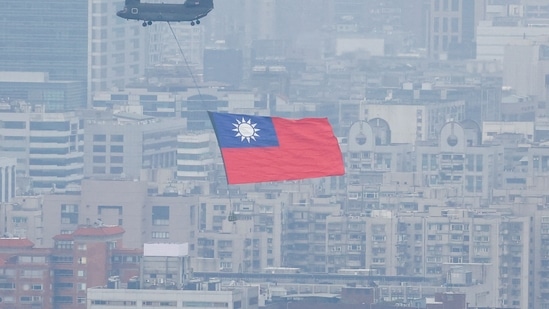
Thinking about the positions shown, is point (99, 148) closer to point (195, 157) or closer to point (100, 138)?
point (100, 138)

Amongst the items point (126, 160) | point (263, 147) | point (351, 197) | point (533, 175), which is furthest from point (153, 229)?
point (263, 147)

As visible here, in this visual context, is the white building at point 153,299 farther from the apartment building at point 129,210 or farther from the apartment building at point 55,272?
the apartment building at point 129,210

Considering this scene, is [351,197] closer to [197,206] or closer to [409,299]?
[197,206]

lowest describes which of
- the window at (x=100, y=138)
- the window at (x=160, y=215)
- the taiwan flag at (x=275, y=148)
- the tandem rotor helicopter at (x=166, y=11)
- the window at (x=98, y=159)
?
the window at (x=160, y=215)

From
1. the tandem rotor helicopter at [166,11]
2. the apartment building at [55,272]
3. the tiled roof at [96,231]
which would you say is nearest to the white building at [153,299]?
the apartment building at [55,272]

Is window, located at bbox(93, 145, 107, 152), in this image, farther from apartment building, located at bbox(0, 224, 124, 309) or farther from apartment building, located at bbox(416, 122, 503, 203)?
apartment building, located at bbox(0, 224, 124, 309)

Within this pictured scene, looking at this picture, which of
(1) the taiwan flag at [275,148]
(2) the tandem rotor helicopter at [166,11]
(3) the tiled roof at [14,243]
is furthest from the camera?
(3) the tiled roof at [14,243]
